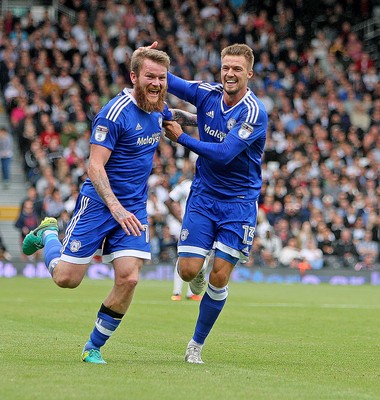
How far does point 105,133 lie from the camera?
28.7ft

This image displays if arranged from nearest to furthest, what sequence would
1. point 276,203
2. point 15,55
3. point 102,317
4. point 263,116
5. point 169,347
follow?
point 102,317, point 263,116, point 169,347, point 276,203, point 15,55

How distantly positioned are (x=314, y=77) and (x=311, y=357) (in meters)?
23.3

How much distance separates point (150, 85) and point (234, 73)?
915 millimetres

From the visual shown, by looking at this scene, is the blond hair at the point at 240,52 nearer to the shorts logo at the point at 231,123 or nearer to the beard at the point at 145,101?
the shorts logo at the point at 231,123

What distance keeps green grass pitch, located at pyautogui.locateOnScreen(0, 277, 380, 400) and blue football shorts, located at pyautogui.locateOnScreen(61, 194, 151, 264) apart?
37.3 inches

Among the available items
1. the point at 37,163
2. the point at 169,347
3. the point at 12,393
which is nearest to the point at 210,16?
the point at 37,163

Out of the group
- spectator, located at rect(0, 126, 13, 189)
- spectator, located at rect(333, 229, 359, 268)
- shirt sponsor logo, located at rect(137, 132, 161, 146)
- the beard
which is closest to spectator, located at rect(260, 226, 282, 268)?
spectator, located at rect(333, 229, 359, 268)

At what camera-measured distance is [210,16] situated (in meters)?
32.5

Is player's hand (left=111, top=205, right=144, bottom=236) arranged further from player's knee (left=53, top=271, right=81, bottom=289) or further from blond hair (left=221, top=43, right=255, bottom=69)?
blond hair (left=221, top=43, right=255, bottom=69)

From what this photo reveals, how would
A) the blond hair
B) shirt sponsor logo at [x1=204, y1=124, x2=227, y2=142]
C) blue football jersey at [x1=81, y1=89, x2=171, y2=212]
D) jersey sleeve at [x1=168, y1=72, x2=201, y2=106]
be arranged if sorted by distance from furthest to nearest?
jersey sleeve at [x1=168, y1=72, x2=201, y2=106]
shirt sponsor logo at [x1=204, y1=124, x2=227, y2=142]
the blond hair
blue football jersey at [x1=81, y1=89, x2=171, y2=212]

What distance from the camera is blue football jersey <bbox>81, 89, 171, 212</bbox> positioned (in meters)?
8.81

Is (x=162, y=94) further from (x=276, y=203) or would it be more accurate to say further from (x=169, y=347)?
(x=276, y=203)

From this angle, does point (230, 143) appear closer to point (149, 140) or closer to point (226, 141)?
point (226, 141)

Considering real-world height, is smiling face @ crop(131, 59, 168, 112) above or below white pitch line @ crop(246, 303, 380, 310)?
above
